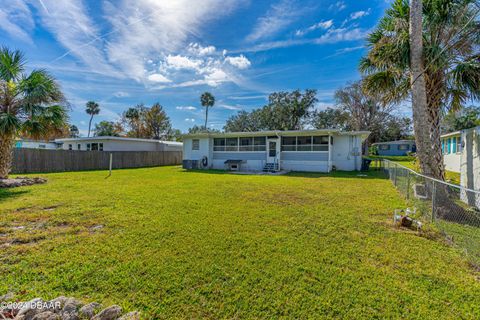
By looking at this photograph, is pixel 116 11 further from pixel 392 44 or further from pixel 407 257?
pixel 407 257

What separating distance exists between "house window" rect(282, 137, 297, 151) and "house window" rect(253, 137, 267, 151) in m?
1.41

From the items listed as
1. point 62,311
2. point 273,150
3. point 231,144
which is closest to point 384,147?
point 273,150

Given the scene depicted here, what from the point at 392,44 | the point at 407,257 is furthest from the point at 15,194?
the point at 392,44

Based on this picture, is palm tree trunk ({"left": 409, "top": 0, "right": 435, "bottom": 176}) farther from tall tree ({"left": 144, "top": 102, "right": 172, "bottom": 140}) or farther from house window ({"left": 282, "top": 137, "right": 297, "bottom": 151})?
tall tree ({"left": 144, "top": 102, "right": 172, "bottom": 140})

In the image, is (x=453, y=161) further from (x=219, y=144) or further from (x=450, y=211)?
(x=219, y=144)

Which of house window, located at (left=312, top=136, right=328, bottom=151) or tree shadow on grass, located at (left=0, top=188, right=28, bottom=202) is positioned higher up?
house window, located at (left=312, top=136, right=328, bottom=151)

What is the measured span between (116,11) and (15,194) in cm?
752

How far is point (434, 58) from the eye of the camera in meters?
5.34

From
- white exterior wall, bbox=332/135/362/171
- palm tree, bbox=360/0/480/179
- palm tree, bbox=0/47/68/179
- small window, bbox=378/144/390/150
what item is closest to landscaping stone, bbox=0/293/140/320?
palm tree, bbox=360/0/480/179

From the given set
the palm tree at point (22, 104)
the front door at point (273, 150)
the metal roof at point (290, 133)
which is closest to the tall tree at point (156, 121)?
the metal roof at point (290, 133)

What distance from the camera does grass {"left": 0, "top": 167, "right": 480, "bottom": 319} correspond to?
7.46 feet

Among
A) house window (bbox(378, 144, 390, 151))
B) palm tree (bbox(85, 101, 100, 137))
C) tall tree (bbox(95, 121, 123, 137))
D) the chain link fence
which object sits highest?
palm tree (bbox(85, 101, 100, 137))

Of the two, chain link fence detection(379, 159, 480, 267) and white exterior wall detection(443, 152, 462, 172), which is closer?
chain link fence detection(379, 159, 480, 267)

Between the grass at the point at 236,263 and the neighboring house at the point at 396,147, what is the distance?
39661 millimetres
